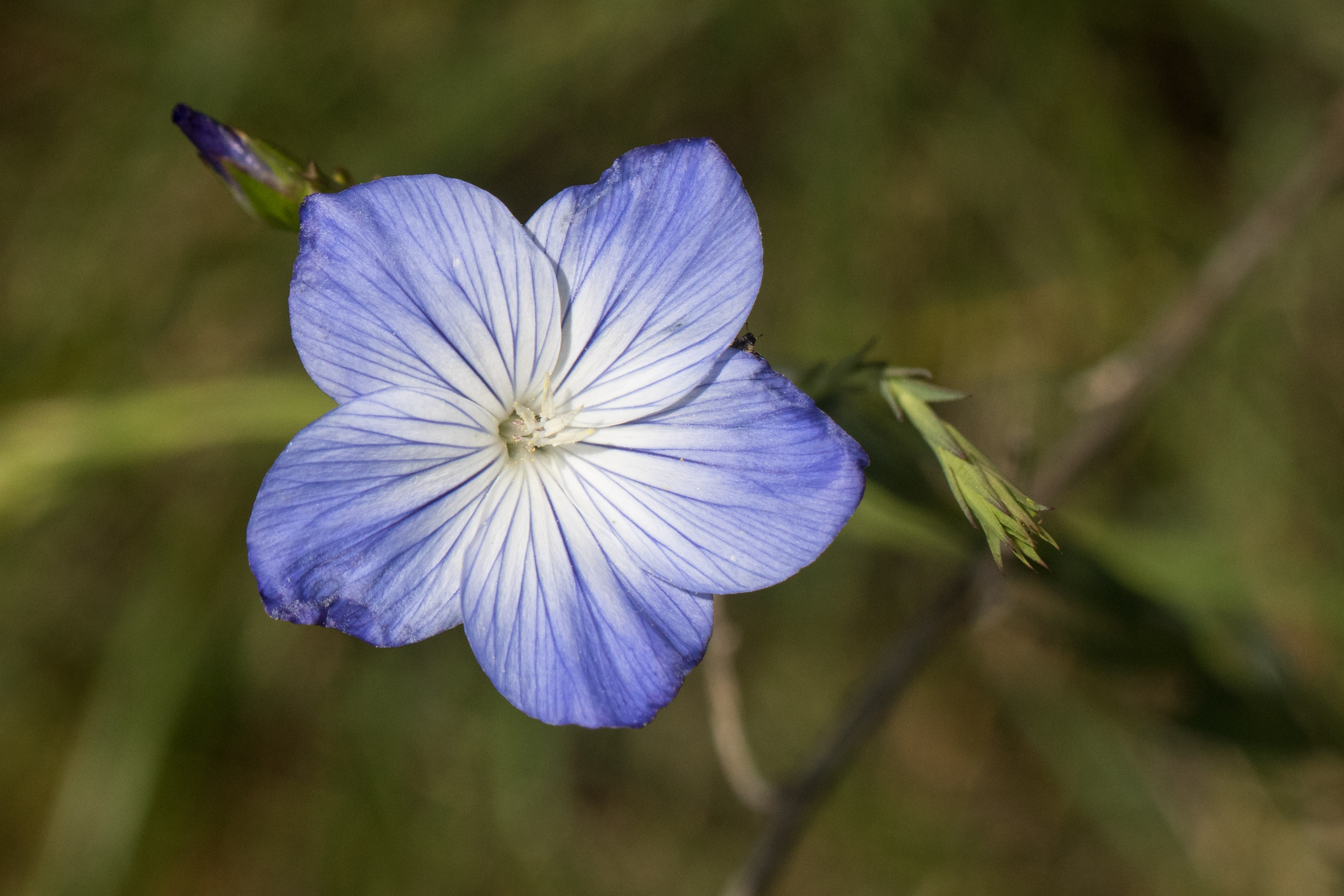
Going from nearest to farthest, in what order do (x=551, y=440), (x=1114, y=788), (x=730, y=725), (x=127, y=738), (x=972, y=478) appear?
(x=972, y=478) < (x=551, y=440) < (x=730, y=725) < (x=127, y=738) < (x=1114, y=788)

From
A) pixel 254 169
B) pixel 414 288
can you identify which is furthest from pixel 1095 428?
pixel 254 169

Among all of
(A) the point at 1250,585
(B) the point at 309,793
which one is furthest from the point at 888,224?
(B) the point at 309,793

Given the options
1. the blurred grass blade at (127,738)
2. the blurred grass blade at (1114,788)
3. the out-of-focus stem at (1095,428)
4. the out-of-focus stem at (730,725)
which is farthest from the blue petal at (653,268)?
the blurred grass blade at (1114,788)

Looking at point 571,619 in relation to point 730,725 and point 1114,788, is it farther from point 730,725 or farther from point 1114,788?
point 1114,788

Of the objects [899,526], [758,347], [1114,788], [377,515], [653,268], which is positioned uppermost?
[653,268]

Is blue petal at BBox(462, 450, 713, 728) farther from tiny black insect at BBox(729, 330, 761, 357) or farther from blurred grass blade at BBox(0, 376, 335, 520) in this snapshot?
blurred grass blade at BBox(0, 376, 335, 520)

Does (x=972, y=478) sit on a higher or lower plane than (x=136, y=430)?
higher
